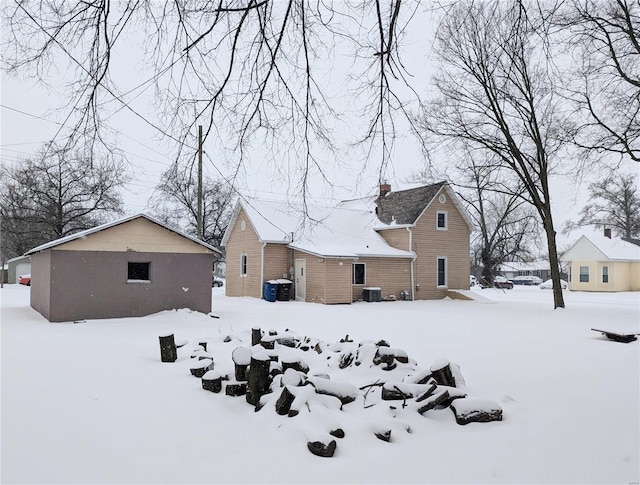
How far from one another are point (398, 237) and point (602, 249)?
66.9ft

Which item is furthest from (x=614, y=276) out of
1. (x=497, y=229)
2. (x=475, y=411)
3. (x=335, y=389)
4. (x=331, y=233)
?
(x=335, y=389)

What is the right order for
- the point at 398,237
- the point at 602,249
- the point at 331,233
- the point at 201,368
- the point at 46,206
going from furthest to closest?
the point at 602,249
the point at 46,206
the point at 398,237
the point at 331,233
the point at 201,368

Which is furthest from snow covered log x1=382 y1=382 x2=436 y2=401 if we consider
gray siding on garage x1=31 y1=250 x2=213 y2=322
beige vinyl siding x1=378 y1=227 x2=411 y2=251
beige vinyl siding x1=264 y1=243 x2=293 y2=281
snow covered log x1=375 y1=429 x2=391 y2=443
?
beige vinyl siding x1=378 y1=227 x2=411 y2=251

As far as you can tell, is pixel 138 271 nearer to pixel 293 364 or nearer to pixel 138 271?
pixel 138 271

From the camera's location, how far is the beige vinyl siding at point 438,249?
2350 cm

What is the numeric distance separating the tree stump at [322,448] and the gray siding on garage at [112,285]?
36.5ft

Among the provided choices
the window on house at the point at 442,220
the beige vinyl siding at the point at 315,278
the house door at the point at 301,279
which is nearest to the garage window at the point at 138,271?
the beige vinyl siding at the point at 315,278

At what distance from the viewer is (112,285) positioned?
13.4 metres

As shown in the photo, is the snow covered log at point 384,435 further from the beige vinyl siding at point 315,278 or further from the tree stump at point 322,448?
the beige vinyl siding at point 315,278

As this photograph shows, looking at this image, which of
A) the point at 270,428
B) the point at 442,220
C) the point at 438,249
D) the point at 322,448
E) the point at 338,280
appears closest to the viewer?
the point at 322,448

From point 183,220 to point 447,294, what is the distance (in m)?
25.7

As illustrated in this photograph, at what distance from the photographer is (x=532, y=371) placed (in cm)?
712

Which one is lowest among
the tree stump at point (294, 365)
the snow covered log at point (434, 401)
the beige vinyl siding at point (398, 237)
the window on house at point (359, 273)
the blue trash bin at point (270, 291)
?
the snow covered log at point (434, 401)

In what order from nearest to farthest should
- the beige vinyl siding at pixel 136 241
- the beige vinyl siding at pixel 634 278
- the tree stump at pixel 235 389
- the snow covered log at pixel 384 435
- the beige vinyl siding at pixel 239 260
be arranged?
the snow covered log at pixel 384 435 → the tree stump at pixel 235 389 → the beige vinyl siding at pixel 136 241 → the beige vinyl siding at pixel 239 260 → the beige vinyl siding at pixel 634 278
